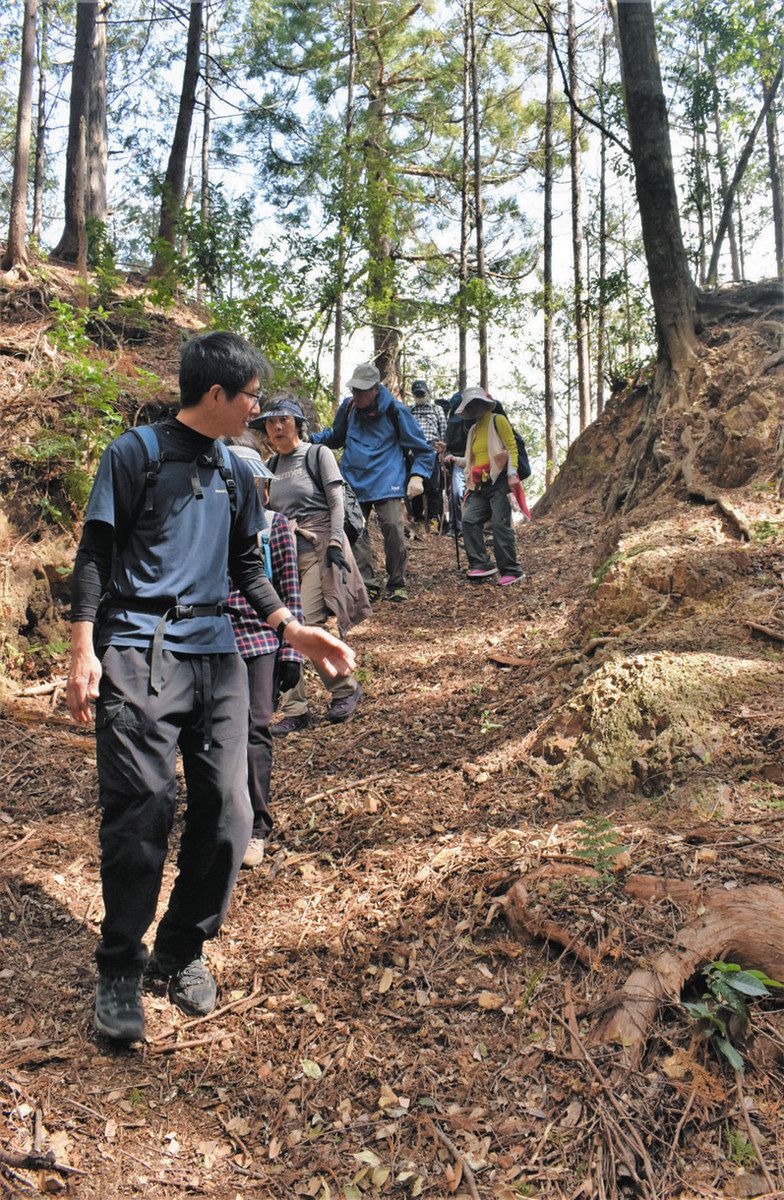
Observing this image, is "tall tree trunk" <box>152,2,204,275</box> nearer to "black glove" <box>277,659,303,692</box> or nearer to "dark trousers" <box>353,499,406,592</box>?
"dark trousers" <box>353,499,406,592</box>

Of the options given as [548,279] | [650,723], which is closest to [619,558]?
[650,723]

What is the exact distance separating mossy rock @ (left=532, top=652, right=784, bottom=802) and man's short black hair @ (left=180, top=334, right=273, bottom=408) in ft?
7.32

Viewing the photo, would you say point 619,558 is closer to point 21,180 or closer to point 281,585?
point 281,585

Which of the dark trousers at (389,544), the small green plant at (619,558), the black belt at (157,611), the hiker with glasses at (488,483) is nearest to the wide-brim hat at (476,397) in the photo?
the hiker with glasses at (488,483)

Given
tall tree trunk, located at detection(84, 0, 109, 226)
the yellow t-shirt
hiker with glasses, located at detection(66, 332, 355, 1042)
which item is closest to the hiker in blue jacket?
the yellow t-shirt

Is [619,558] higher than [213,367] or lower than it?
lower

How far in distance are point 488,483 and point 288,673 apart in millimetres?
4810

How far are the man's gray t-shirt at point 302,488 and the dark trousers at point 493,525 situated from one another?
2.95 metres

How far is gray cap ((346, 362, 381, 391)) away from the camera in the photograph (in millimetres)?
7656

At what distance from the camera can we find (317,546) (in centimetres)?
592

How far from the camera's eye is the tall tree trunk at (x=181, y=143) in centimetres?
1161

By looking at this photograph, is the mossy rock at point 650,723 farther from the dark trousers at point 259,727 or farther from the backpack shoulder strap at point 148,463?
the backpack shoulder strap at point 148,463

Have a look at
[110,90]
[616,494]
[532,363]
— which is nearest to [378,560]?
[616,494]

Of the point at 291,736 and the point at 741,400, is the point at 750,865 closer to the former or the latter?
the point at 291,736
